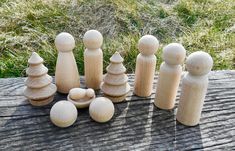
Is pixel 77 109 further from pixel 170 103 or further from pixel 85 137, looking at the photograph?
pixel 170 103

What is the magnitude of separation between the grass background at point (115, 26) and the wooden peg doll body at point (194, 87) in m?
0.66

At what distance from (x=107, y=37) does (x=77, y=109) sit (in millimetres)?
951

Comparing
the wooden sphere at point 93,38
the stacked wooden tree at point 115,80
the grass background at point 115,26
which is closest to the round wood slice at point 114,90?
the stacked wooden tree at point 115,80

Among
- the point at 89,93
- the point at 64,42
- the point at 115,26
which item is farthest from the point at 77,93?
the point at 115,26

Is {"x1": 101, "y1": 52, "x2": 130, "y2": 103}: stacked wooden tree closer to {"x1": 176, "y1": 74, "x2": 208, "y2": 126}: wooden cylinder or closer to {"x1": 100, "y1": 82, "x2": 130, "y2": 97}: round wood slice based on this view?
{"x1": 100, "y1": 82, "x2": 130, "y2": 97}: round wood slice

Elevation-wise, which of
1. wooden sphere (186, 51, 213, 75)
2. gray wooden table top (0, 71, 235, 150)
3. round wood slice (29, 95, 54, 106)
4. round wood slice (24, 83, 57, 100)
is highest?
wooden sphere (186, 51, 213, 75)

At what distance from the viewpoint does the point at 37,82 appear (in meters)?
0.80

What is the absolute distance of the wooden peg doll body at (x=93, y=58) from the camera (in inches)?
31.9

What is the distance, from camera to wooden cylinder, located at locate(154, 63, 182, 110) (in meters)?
0.78

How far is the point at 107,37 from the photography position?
5.63 feet

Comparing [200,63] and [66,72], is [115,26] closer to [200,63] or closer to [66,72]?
[66,72]

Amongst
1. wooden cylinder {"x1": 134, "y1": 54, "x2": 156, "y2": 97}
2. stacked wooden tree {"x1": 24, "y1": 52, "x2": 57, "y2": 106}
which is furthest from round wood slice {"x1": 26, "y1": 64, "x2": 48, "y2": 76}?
wooden cylinder {"x1": 134, "y1": 54, "x2": 156, "y2": 97}

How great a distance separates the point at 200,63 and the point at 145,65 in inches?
7.1

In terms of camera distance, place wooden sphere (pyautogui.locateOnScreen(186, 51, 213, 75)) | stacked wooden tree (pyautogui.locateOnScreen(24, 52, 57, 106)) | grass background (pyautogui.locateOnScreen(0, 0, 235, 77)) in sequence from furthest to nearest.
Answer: grass background (pyautogui.locateOnScreen(0, 0, 235, 77))
stacked wooden tree (pyautogui.locateOnScreen(24, 52, 57, 106))
wooden sphere (pyautogui.locateOnScreen(186, 51, 213, 75))
